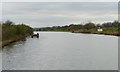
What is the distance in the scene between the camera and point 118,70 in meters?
13.1

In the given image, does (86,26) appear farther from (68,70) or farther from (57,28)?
(68,70)

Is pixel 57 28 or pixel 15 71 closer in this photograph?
pixel 15 71

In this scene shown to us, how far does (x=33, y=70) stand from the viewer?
43.5 ft

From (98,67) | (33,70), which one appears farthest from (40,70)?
(98,67)

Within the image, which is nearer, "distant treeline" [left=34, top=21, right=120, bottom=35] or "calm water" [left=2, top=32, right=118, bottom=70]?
"calm water" [left=2, top=32, right=118, bottom=70]

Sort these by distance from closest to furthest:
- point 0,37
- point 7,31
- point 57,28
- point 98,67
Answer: point 98,67 → point 0,37 → point 7,31 → point 57,28

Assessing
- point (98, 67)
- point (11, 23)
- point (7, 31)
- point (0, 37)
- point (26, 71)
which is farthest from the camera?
point (11, 23)

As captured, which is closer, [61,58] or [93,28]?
[61,58]

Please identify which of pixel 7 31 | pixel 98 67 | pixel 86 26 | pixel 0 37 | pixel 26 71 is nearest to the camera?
pixel 26 71

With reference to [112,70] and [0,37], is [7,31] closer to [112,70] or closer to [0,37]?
[0,37]

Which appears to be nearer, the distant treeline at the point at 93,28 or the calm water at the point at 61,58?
the calm water at the point at 61,58

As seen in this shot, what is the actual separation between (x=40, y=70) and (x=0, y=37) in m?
19.6

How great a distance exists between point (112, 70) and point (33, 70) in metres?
3.78

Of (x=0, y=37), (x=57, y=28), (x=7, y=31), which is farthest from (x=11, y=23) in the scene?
(x=57, y=28)
